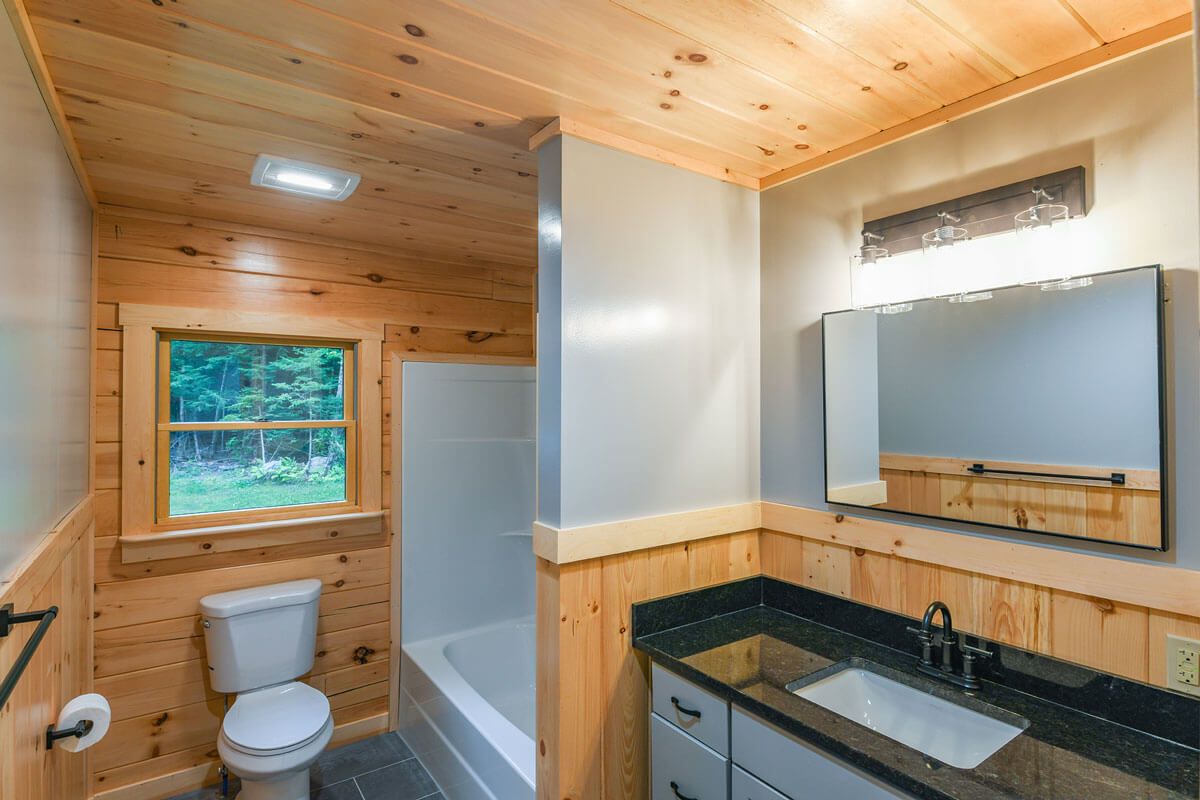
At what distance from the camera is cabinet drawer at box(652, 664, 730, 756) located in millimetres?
1612

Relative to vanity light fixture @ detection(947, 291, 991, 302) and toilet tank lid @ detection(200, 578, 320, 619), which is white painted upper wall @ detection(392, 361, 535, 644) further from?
vanity light fixture @ detection(947, 291, 991, 302)

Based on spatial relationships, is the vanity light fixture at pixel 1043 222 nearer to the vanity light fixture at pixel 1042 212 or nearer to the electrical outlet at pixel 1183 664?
the vanity light fixture at pixel 1042 212

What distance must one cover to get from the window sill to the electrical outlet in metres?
2.87

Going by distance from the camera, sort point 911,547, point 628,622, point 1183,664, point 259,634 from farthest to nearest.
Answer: point 259,634, point 628,622, point 911,547, point 1183,664

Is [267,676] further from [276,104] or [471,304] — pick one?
[276,104]

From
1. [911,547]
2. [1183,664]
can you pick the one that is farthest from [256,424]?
[1183,664]

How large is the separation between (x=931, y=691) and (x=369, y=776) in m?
2.38

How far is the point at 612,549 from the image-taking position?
185 centimetres

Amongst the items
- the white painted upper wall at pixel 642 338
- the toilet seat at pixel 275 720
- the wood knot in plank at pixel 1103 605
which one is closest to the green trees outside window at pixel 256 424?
the toilet seat at pixel 275 720

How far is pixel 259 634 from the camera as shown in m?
2.60

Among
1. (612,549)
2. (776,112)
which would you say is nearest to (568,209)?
(776,112)

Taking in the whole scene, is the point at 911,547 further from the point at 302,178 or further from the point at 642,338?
the point at 302,178

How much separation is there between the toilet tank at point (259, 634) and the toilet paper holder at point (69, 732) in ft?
3.45

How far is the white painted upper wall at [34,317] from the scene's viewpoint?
1146 millimetres
